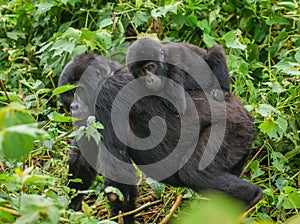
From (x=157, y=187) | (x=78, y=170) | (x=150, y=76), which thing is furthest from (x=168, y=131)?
(x=78, y=170)

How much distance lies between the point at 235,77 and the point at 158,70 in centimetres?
101

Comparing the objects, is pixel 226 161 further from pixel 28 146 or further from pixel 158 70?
pixel 28 146

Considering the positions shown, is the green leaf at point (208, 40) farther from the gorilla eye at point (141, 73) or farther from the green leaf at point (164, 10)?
the gorilla eye at point (141, 73)

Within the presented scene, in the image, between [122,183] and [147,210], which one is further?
[147,210]

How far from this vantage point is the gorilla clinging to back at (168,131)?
353 cm

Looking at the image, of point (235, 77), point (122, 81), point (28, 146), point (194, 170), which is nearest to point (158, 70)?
point (122, 81)

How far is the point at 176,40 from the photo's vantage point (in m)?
5.19

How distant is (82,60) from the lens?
3723mm

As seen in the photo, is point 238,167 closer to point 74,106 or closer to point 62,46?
point 74,106

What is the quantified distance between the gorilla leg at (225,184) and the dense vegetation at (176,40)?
16 cm

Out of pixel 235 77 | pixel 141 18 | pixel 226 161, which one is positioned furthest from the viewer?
pixel 141 18

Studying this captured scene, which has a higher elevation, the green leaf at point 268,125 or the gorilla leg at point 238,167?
the green leaf at point 268,125

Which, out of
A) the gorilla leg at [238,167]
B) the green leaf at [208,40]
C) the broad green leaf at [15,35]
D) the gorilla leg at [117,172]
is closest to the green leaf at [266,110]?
the gorilla leg at [238,167]

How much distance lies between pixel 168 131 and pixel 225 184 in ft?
1.60
